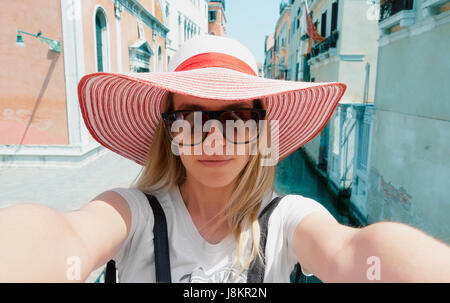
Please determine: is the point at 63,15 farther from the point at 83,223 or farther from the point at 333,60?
the point at 333,60

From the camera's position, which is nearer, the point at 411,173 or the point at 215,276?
the point at 215,276

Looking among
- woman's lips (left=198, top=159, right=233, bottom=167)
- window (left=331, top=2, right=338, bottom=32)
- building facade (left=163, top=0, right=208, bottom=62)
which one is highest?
building facade (left=163, top=0, right=208, bottom=62)

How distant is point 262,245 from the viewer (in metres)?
1.01

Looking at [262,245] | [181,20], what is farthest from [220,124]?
[181,20]

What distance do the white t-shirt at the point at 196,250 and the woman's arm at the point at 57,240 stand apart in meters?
0.07

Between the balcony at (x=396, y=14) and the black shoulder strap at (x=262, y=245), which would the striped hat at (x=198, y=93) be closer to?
the black shoulder strap at (x=262, y=245)

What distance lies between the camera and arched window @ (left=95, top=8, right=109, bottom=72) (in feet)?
29.2

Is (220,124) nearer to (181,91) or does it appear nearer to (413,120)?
(181,91)

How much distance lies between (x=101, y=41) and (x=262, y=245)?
987 centimetres

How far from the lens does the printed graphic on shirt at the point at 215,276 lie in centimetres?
97

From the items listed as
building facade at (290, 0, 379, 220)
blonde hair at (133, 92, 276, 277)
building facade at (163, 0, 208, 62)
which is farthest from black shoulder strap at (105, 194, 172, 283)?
building facade at (163, 0, 208, 62)

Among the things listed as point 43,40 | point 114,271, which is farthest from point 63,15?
point 114,271

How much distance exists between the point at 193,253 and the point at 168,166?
0.44 meters

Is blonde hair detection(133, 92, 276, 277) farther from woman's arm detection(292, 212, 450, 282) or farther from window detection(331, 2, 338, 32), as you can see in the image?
window detection(331, 2, 338, 32)
